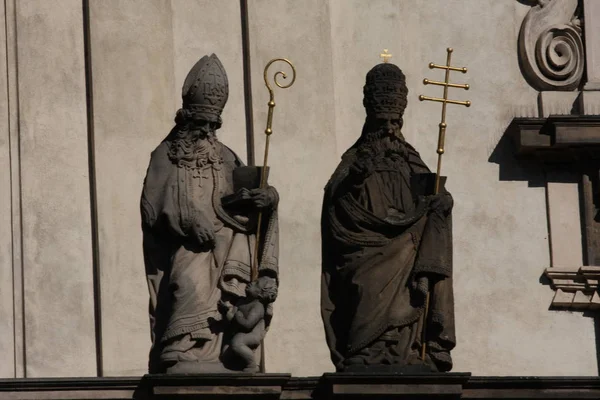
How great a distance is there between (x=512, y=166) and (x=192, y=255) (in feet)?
11.8

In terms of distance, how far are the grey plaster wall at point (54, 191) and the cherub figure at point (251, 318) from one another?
2334 mm

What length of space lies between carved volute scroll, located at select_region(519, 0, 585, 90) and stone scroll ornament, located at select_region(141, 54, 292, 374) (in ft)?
11.4

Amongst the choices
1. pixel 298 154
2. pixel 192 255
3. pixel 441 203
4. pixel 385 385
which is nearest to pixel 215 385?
pixel 192 255

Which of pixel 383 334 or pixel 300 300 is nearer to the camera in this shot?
pixel 383 334

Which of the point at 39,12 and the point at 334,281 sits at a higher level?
the point at 39,12

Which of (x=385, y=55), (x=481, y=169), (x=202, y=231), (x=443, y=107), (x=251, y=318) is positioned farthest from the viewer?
(x=481, y=169)

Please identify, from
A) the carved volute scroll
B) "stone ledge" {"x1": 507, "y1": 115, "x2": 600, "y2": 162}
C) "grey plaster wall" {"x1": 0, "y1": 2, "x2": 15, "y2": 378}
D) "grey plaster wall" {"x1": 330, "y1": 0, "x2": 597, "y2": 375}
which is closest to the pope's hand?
"grey plaster wall" {"x1": 0, "y1": 2, "x2": 15, "y2": 378}

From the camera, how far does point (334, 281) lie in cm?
2445

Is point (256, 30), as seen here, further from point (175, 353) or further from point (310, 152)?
point (175, 353)

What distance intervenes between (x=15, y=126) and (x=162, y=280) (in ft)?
8.95

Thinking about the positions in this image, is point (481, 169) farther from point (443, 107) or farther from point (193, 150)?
point (193, 150)

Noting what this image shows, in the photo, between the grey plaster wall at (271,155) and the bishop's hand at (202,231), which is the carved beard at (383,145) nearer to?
the bishop's hand at (202,231)

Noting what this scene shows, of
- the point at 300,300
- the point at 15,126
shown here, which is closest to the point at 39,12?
the point at 15,126

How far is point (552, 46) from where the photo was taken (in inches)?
1078
